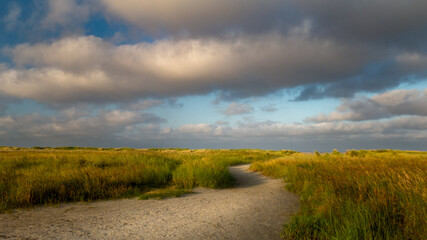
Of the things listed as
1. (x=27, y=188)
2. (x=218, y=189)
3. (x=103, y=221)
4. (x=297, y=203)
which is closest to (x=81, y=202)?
(x=27, y=188)

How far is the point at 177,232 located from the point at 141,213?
5.96 ft

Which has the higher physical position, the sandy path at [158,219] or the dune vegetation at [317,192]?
the dune vegetation at [317,192]

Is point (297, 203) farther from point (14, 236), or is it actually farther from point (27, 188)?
point (27, 188)

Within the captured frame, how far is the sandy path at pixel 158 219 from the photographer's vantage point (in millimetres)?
4844

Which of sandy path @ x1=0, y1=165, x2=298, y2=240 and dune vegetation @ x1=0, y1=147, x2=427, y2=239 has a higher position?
dune vegetation @ x1=0, y1=147, x2=427, y2=239

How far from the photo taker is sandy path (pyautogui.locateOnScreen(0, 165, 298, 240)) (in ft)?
15.9

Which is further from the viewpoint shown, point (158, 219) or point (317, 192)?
point (317, 192)

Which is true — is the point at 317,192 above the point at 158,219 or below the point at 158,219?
above

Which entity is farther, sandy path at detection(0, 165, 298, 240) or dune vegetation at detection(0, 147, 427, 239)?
sandy path at detection(0, 165, 298, 240)

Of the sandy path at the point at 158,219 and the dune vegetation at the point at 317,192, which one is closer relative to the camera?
the dune vegetation at the point at 317,192

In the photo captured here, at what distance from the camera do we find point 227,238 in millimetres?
4656

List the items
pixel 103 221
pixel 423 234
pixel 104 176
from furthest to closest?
pixel 104 176 → pixel 103 221 → pixel 423 234

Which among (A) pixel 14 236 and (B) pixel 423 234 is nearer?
(B) pixel 423 234

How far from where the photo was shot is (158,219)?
577 centimetres
